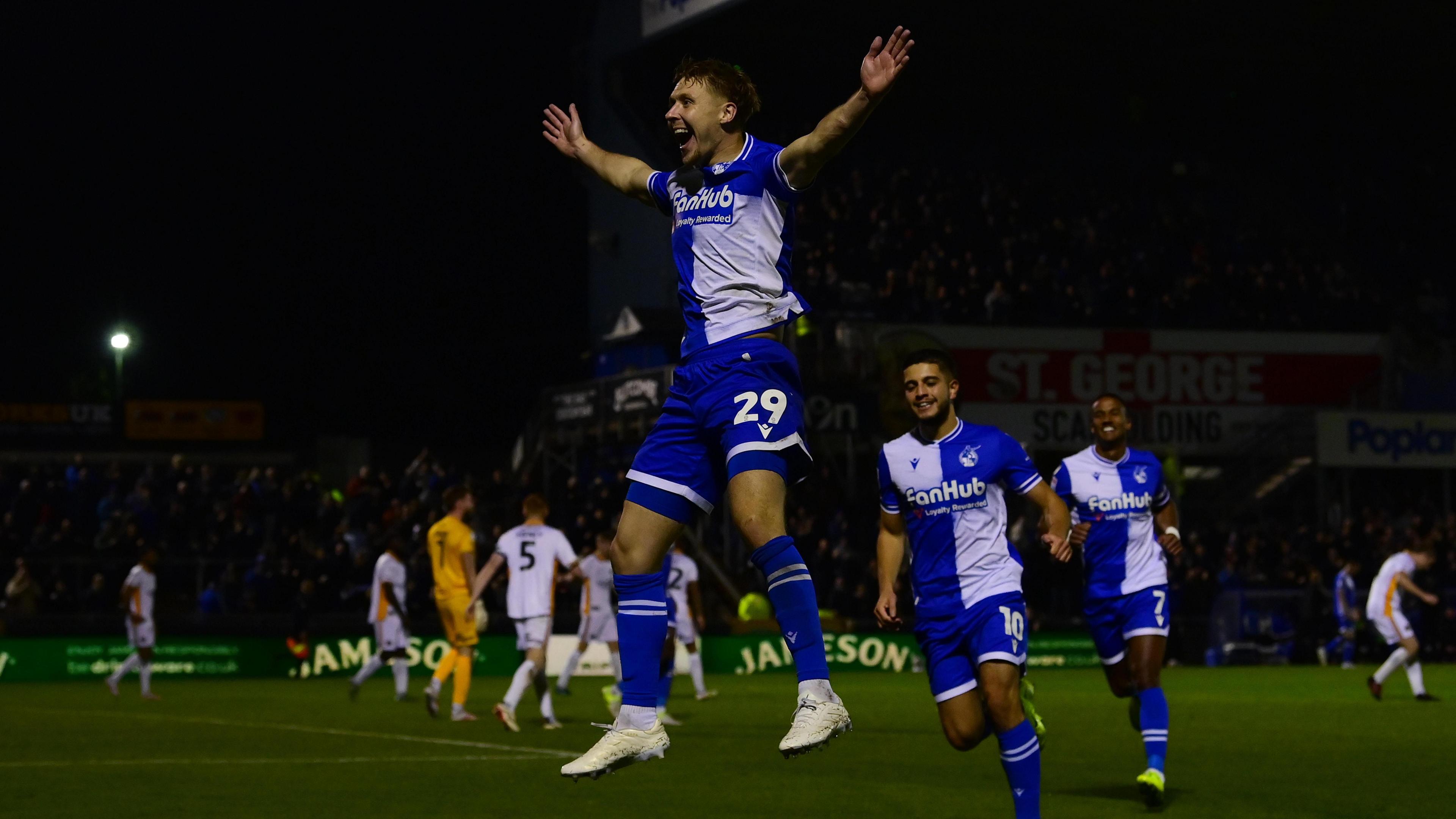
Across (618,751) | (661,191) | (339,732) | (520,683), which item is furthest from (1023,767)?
(339,732)

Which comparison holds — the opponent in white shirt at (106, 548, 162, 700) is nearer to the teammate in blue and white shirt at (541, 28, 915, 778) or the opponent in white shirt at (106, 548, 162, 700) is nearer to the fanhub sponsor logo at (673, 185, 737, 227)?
the teammate in blue and white shirt at (541, 28, 915, 778)

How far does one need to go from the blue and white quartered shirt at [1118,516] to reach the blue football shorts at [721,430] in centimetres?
597

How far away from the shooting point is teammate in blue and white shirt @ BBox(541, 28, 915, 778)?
20.5 feet

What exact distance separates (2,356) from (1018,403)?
3469 cm

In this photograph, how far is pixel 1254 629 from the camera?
113 ft

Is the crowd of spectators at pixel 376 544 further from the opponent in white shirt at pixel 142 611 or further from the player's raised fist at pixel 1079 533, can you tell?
the player's raised fist at pixel 1079 533

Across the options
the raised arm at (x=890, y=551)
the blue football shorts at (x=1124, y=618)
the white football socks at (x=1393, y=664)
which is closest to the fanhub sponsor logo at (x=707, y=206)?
the raised arm at (x=890, y=551)

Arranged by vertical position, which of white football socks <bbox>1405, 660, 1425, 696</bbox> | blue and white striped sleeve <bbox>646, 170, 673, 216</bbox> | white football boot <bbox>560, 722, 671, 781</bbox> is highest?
blue and white striped sleeve <bbox>646, 170, 673, 216</bbox>

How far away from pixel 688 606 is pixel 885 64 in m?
19.1

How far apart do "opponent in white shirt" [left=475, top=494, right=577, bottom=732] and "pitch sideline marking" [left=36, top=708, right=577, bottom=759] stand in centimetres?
153

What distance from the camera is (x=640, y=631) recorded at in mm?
6570

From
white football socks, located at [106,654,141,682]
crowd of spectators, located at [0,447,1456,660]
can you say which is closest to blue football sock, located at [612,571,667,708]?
white football socks, located at [106,654,141,682]

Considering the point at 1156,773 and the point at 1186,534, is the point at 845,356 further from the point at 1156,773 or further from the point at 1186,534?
the point at 1156,773

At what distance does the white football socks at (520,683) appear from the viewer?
17.6m
